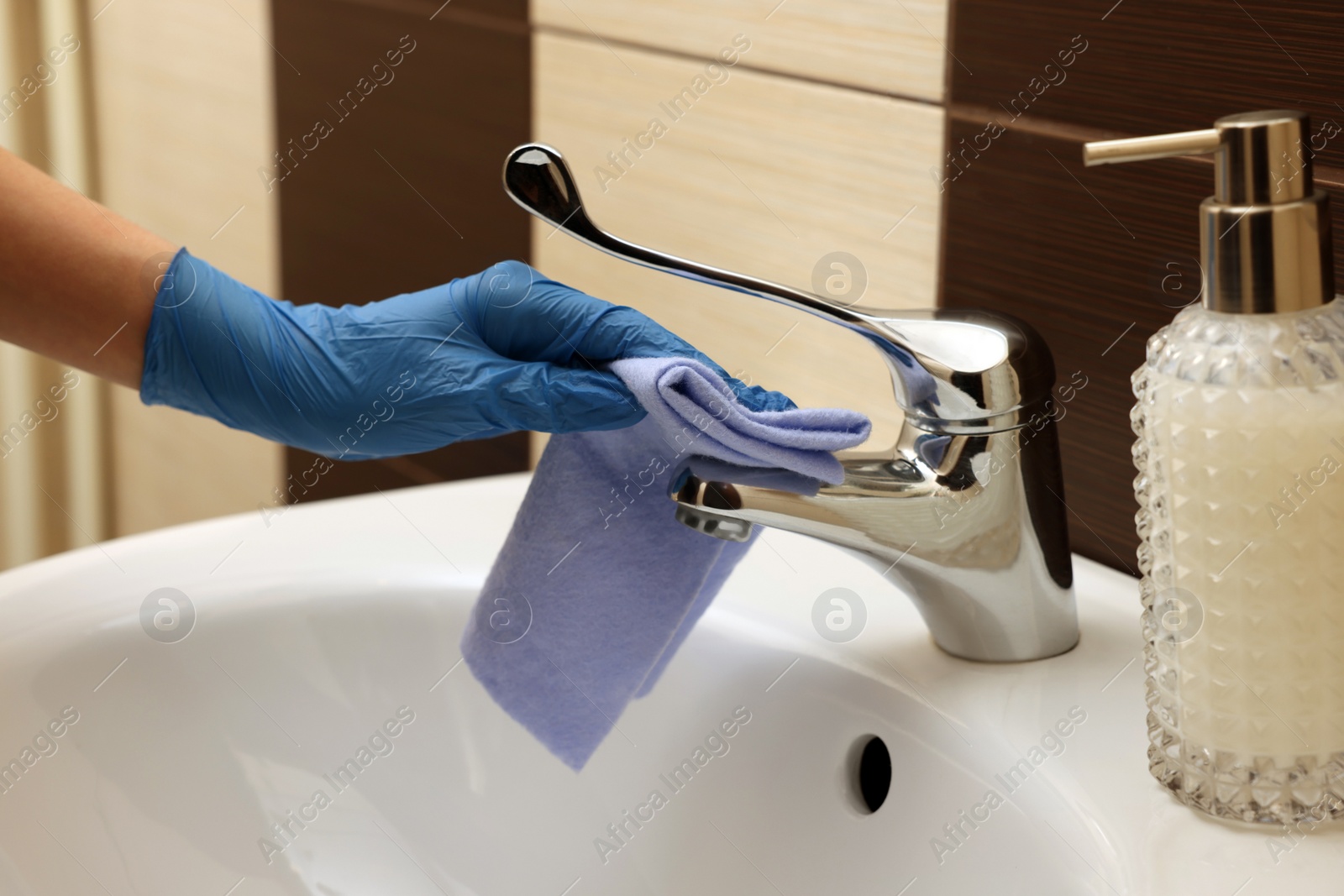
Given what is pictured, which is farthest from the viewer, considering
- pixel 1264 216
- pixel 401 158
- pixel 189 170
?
pixel 189 170

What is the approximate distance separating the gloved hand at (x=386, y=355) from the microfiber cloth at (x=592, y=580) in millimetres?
25

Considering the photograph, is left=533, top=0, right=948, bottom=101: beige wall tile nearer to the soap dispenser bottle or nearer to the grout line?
the grout line

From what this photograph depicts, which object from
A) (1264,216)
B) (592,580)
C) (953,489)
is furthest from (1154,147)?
(592,580)

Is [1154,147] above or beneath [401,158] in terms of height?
above

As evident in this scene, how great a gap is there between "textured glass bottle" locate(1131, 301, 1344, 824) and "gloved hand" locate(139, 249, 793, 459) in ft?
0.49

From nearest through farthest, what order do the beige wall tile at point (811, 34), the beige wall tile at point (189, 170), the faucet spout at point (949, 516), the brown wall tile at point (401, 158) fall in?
the faucet spout at point (949, 516) → the beige wall tile at point (811, 34) → the brown wall tile at point (401, 158) → the beige wall tile at point (189, 170)

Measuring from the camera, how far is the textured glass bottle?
35 cm

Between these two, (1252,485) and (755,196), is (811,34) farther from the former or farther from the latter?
(1252,485)

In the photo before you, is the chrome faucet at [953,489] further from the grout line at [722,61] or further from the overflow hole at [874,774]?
the grout line at [722,61]

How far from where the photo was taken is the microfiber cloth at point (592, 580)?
47 centimetres

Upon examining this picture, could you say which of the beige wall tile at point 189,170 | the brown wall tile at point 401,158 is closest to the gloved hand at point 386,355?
the brown wall tile at point 401,158

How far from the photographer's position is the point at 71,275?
514mm

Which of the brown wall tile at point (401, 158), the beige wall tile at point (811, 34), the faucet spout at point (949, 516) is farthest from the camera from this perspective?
the brown wall tile at point (401, 158)

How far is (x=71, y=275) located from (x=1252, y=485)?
17.3 inches
